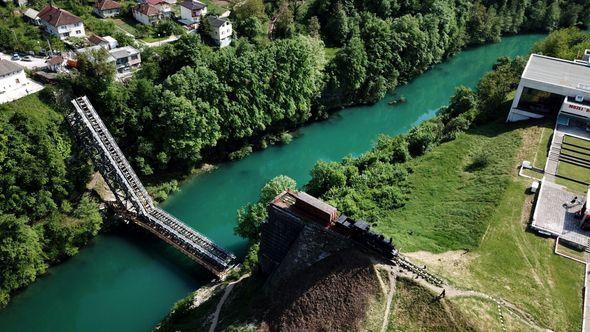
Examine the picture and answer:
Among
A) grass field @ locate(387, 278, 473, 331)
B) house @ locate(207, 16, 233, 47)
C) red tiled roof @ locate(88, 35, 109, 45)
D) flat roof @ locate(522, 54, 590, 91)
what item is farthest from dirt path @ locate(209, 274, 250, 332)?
flat roof @ locate(522, 54, 590, 91)

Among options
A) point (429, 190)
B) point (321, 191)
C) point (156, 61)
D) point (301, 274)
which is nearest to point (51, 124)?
point (156, 61)

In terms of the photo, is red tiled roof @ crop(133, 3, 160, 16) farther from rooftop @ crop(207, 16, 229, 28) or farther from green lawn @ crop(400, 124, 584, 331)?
green lawn @ crop(400, 124, 584, 331)

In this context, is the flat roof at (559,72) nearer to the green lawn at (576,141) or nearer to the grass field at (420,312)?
the green lawn at (576,141)

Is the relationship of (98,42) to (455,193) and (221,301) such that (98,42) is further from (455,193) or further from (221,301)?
(455,193)

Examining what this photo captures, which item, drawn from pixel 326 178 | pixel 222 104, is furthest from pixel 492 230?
pixel 222 104

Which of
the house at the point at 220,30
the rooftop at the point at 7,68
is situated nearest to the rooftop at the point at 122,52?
the rooftop at the point at 7,68

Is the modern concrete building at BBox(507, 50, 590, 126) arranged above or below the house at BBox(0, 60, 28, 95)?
below
